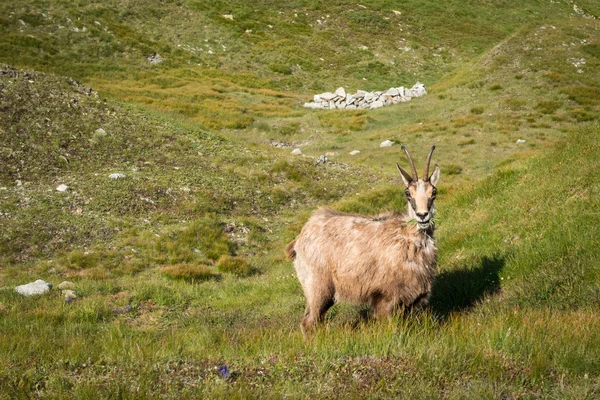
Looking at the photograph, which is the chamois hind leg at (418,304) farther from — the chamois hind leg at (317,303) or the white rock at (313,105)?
the white rock at (313,105)

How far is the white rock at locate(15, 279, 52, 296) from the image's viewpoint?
11.4m

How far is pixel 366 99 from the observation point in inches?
1917

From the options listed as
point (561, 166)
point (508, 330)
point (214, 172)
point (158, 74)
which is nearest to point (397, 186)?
point (214, 172)

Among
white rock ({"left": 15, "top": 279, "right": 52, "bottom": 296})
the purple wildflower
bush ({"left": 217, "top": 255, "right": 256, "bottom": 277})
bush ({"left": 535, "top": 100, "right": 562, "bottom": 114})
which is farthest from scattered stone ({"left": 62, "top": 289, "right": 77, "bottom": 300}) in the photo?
bush ({"left": 535, "top": 100, "right": 562, "bottom": 114})

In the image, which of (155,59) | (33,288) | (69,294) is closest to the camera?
(33,288)

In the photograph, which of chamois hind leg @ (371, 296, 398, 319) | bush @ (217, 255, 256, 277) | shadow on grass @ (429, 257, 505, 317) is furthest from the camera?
bush @ (217, 255, 256, 277)

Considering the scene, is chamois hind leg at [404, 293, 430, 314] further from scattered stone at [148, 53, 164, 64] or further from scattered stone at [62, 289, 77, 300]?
scattered stone at [148, 53, 164, 64]

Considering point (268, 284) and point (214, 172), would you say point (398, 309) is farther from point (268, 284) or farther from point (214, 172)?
point (214, 172)

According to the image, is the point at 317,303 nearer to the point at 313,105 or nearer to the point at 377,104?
the point at 377,104

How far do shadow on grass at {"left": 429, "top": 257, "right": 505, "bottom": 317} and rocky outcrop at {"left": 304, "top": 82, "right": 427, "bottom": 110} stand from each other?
1520 inches

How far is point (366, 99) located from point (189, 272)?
38.0 m

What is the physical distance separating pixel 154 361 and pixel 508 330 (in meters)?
3.92

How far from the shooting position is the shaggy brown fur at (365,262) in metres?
7.15

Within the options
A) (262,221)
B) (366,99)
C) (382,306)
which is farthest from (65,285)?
(366,99)
